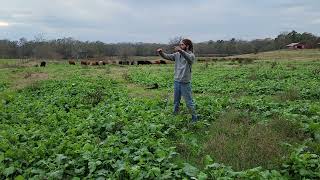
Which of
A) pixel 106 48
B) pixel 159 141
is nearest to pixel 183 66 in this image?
pixel 159 141

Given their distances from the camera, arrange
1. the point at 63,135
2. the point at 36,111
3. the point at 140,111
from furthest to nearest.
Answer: the point at 36,111, the point at 140,111, the point at 63,135

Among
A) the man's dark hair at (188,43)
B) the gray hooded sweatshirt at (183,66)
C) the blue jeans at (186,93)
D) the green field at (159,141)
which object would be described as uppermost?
the man's dark hair at (188,43)

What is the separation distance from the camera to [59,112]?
1210 cm

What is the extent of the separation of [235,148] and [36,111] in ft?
22.6

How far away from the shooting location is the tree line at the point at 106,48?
88.8m

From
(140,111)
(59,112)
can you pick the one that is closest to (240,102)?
(140,111)

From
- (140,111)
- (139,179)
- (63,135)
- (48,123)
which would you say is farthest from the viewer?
(140,111)

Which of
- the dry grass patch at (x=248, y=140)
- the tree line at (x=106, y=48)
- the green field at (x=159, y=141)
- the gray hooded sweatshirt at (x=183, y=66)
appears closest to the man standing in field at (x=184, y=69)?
the gray hooded sweatshirt at (x=183, y=66)

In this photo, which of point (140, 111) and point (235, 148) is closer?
point (235, 148)

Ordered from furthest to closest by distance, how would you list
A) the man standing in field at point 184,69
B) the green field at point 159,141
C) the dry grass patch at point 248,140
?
the man standing in field at point 184,69
the dry grass patch at point 248,140
the green field at point 159,141

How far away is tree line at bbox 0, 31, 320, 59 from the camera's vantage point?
88.8 meters

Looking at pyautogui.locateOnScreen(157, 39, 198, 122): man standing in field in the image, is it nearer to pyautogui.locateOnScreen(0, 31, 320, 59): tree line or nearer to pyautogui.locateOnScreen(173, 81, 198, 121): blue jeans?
pyautogui.locateOnScreen(173, 81, 198, 121): blue jeans

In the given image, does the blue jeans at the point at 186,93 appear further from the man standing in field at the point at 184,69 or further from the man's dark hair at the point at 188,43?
the man's dark hair at the point at 188,43

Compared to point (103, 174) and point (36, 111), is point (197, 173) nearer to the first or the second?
point (103, 174)
